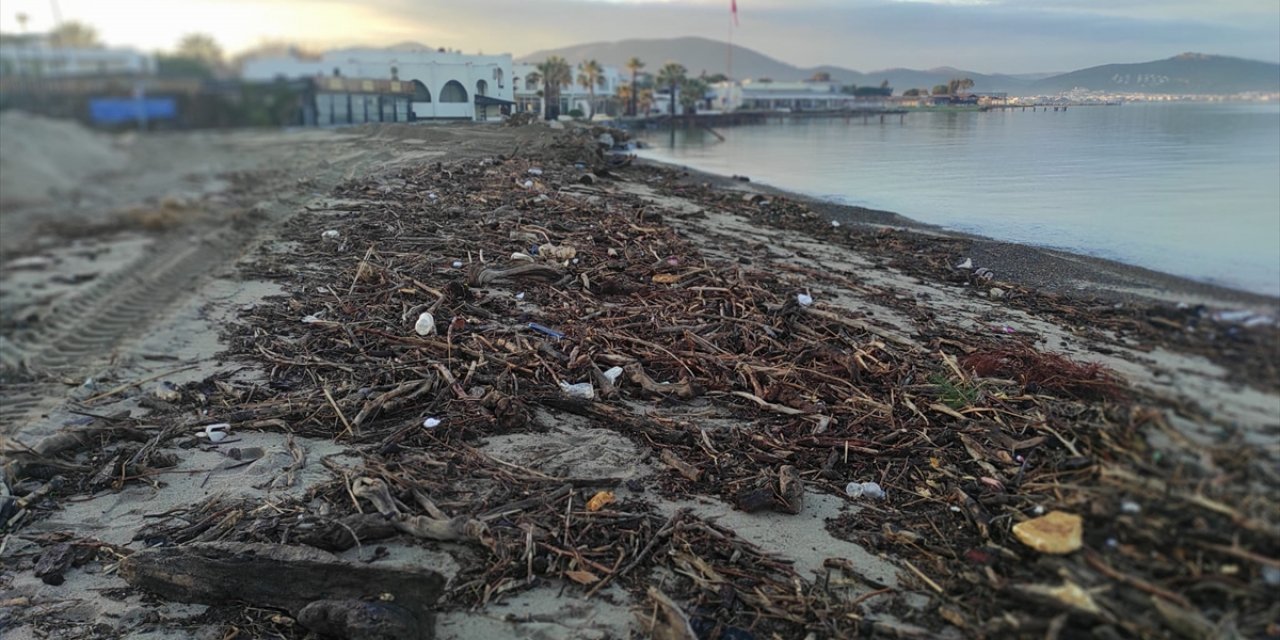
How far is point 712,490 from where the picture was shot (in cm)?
314

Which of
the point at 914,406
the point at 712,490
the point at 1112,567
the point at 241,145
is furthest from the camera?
the point at 914,406

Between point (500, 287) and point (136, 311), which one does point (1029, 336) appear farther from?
point (136, 311)

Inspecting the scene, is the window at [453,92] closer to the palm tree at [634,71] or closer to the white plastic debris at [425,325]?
the white plastic debris at [425,325]

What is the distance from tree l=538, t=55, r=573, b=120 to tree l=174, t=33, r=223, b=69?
4.60m

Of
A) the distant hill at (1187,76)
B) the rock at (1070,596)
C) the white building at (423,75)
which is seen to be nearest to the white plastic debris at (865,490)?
the rock at (1070,596)

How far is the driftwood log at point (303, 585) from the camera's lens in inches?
85.7

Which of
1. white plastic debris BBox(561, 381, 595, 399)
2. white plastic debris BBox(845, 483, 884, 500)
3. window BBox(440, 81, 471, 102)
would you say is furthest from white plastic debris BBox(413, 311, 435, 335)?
white plastic debris BBox(845, 483, 884, 500)

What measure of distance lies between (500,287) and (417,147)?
144 centimetres

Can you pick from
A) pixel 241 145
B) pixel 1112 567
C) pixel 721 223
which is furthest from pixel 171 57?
pixel 721 223

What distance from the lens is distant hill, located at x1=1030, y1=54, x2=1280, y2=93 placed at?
2771 millimetres

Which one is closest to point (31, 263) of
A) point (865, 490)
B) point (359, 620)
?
point (359, 620)

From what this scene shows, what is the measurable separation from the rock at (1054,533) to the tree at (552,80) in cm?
653

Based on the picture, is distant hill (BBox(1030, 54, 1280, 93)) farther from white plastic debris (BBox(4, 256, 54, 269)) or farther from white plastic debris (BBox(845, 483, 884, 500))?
white plastic debris (BBox(4, 256, 54, 269))

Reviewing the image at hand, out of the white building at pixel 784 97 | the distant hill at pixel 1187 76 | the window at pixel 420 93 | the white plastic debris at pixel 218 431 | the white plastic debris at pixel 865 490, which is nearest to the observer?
the distant hill at pixel 1187 76
